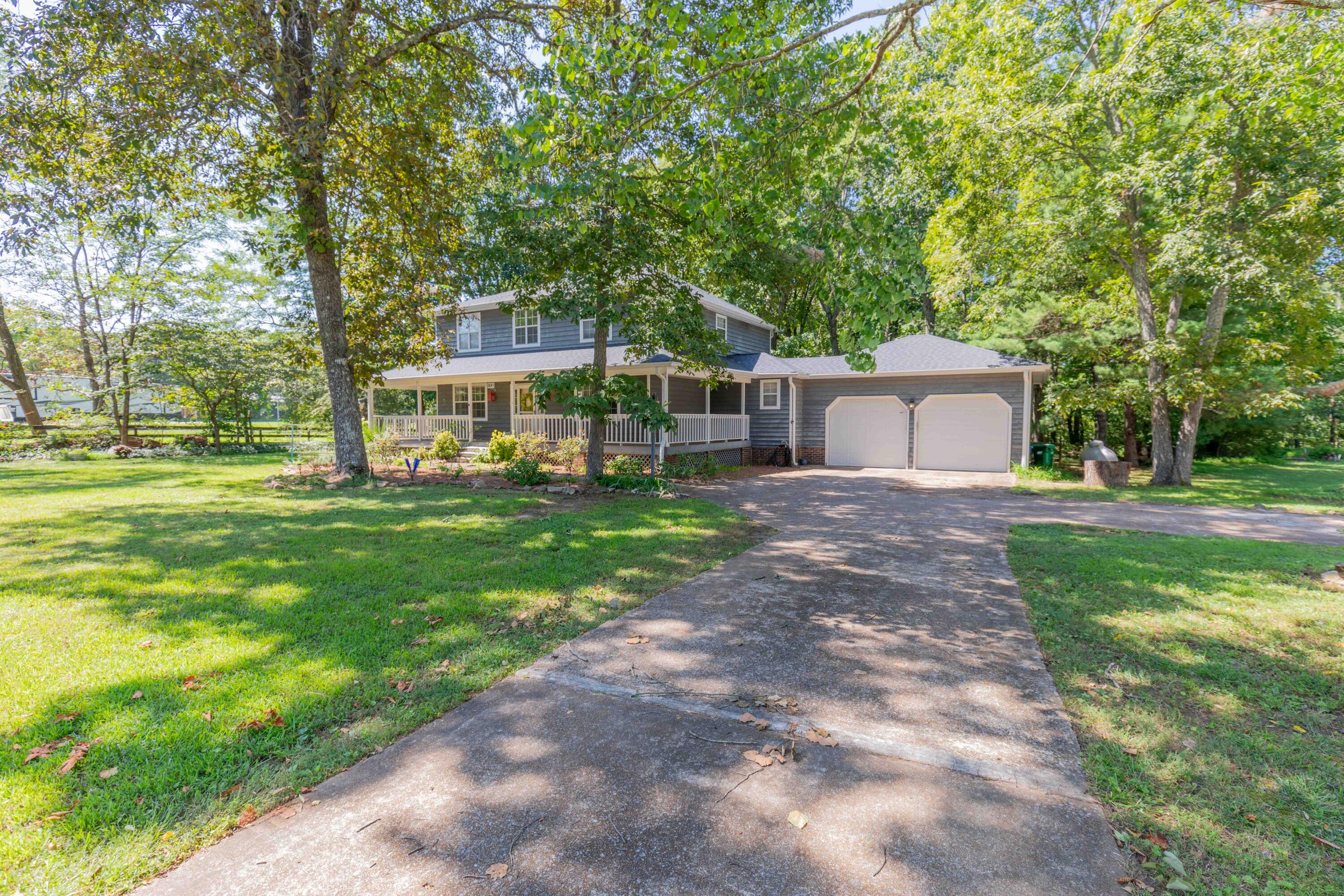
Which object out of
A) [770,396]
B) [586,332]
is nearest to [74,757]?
[586,332]

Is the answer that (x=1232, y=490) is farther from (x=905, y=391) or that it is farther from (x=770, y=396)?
(x=770, y=396)

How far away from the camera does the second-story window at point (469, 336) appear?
20359mm

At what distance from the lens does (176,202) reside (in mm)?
10430

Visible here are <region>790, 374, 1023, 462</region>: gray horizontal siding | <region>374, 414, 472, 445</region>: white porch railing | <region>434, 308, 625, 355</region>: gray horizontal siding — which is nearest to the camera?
<region>790, 374, 1023, 462</region>: gray horizontal siding

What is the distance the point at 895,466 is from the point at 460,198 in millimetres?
13532

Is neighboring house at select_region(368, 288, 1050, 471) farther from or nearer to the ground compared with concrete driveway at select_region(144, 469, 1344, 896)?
farther from the ground

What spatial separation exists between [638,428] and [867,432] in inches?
288

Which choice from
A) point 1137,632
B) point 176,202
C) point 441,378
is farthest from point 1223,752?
point 441,378

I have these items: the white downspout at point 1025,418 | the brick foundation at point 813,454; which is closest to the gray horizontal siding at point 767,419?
the brick foundation at point 813,454

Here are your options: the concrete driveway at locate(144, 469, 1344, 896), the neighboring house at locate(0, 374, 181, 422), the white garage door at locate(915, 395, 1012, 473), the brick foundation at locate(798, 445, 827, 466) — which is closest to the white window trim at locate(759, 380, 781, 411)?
the brick foundation at locate(798, 445, 827, 466)

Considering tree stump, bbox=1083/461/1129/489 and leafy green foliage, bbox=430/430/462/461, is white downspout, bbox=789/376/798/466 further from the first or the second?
leafy green foliage, bbox=430/430/462/461

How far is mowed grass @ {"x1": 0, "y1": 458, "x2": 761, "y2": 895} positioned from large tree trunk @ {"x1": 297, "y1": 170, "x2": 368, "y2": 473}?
11.1 feet

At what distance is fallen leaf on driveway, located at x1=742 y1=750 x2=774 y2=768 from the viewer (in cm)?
261

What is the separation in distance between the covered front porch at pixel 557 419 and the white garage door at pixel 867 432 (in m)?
2.75
